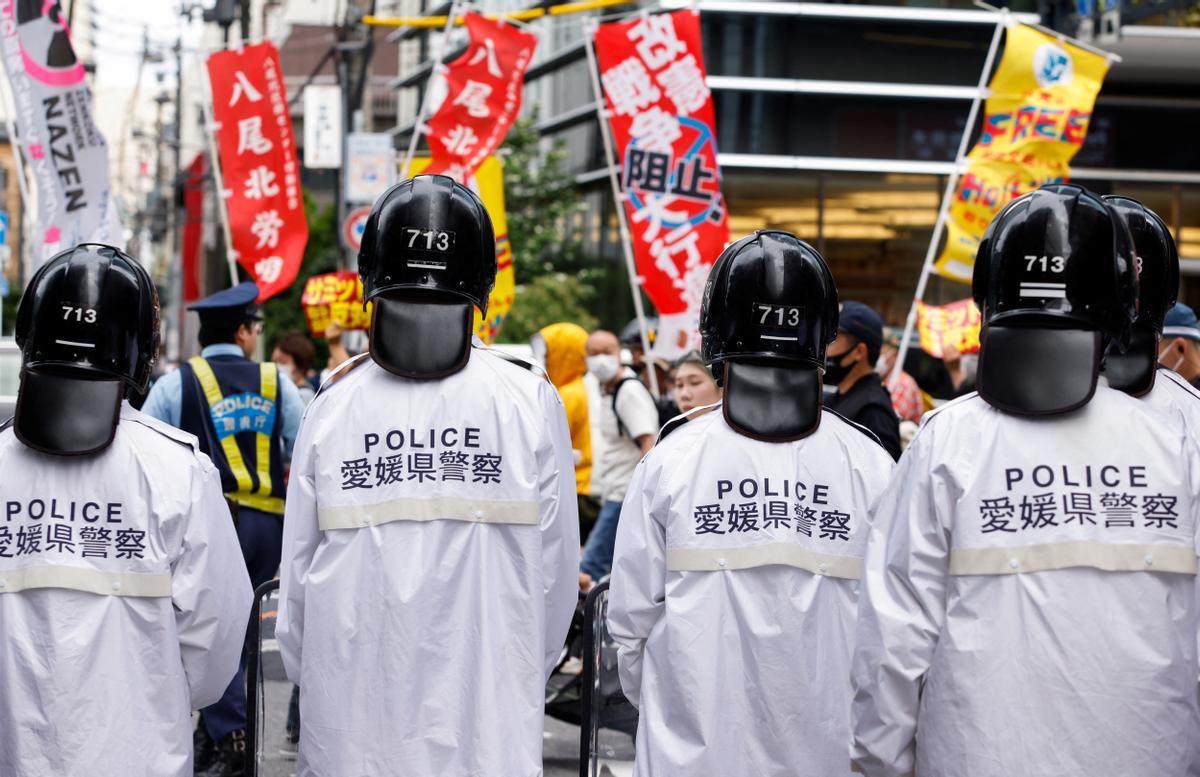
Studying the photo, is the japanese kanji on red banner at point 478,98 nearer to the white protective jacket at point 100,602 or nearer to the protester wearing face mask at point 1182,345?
the protester wearing face mask at point 1182,345

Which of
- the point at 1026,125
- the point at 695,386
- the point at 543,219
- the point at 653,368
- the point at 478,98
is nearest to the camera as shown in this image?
the point at 695,386

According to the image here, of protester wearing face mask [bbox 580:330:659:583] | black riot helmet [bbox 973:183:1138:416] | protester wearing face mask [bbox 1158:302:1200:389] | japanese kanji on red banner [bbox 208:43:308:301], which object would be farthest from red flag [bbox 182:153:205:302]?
black riot helmet [bbox 973:183:1138:416]

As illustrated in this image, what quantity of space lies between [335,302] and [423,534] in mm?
8839

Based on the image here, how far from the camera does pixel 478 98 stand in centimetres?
1290

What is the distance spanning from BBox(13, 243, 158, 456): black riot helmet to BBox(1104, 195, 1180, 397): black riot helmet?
2828mm

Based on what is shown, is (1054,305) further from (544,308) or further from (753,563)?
(544,308)

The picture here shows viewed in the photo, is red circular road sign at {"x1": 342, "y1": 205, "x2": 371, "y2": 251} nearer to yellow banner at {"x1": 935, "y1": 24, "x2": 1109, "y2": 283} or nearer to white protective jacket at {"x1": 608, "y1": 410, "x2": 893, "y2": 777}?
yellow banner at {"x1": 935, "y1": 24, "x2": 1109, "y2": 283}

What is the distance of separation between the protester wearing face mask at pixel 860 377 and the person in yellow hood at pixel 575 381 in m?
3.21

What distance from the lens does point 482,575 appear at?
173 inches

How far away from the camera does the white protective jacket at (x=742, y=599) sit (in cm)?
432

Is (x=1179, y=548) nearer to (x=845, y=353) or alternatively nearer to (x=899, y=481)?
(x=899, y=481)

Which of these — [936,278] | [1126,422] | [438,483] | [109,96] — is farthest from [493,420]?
[109,96]

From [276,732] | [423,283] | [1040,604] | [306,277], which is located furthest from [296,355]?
[306,277]

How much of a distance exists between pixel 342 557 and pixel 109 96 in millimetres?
100001
